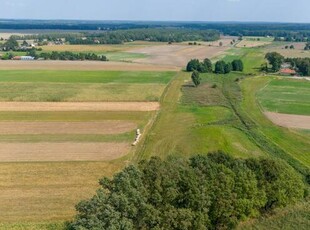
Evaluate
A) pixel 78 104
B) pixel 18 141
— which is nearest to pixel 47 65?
pixel 78 104

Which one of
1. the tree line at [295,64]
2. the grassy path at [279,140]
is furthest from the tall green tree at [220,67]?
the grassy path at [279,140]

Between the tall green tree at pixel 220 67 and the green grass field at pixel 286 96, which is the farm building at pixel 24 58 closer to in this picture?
the tall green tree at pixel 220 67

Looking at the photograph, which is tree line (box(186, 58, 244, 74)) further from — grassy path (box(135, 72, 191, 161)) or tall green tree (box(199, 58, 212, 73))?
grassy path (box(135, 72, 191, 161))

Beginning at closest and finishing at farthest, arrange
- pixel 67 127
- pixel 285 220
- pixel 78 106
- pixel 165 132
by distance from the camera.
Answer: pixel 285 220 < pixel 165 132 < pixel 67 127 < pixel 78 106

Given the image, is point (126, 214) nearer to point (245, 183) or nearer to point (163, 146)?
point (245, 183)

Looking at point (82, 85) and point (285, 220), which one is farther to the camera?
point (82, 85)

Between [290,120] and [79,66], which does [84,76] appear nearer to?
[79,66]

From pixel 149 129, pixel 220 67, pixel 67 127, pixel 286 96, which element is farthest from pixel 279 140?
pixel 220 67
